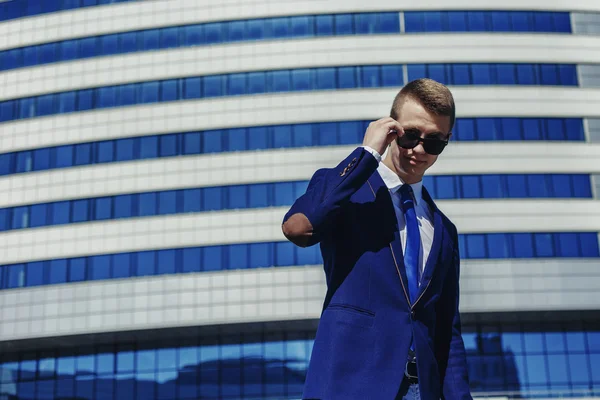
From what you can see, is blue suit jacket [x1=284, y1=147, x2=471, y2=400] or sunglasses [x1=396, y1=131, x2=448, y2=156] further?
sunglasses [x1=396, y1=131, x2=448, y2=156]

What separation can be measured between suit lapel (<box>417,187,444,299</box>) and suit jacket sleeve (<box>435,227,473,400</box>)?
Answer: 20 centimetres

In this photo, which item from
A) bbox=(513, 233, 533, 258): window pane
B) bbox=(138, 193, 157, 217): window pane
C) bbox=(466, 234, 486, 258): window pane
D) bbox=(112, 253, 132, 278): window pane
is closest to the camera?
bbox=(466, 234, 486, 258): window pane

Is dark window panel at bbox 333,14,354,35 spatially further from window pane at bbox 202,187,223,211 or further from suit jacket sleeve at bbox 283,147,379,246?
suit jacket sleeve at bbox 283,147,379,246

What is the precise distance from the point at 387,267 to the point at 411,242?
0.78ft

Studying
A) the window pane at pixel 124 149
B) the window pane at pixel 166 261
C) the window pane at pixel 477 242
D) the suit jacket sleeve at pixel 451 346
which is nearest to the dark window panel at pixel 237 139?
the window pane at pixel 124 149

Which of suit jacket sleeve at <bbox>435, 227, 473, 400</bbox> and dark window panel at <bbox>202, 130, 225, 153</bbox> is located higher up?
dark window panel at <bbox>202, 130, 225, 153</bbox>

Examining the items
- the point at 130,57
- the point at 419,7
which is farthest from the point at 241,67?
the point at 419,7

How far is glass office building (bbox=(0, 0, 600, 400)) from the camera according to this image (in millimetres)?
32656

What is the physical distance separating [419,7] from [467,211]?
347 inches

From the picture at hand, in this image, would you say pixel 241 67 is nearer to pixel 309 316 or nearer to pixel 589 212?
pixel 309 316

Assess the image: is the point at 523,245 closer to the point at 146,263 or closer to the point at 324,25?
the point at 324,25

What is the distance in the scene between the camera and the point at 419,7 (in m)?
34.6

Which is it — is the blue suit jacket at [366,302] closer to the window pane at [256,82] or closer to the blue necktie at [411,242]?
the blue necktie at [411,242]

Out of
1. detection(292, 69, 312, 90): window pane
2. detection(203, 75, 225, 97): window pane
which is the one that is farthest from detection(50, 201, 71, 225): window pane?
detection(292, 69, 312, 90): window pane
